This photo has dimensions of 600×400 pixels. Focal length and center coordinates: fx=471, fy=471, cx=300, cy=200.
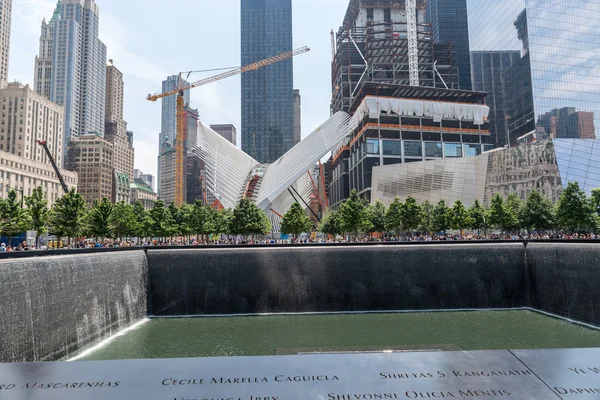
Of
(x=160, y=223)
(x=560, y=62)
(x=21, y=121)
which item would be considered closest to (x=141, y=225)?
(x=160, y=223)

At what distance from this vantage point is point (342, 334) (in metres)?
20.7

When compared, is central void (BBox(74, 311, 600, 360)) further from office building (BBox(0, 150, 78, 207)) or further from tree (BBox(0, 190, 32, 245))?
office building (BBox(0, 150, 78, 207))

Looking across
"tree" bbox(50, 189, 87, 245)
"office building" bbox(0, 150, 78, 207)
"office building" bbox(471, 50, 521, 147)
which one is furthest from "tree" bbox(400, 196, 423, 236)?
"office building" bbox(471, 50, 521, 147)

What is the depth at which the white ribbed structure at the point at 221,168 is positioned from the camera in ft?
246

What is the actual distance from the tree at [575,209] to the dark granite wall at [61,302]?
37.1 metres

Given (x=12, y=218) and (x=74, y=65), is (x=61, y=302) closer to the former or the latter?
(x=12, y=218)

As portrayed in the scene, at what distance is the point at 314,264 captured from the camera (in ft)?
90.3

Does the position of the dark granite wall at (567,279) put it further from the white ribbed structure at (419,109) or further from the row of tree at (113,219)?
the white ribbed structure at (419,109)

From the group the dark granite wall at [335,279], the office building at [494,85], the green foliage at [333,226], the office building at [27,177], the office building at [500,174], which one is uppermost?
the office building at [494,85]

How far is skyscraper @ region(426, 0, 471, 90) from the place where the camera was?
516 feet

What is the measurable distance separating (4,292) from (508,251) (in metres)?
25.5

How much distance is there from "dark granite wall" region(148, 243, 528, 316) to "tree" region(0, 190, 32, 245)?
18.2 m

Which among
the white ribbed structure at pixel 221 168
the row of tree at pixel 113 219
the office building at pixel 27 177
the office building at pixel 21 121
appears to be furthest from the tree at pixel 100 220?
the office building at pixel 21 121

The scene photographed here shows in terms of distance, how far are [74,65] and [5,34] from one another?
42838mm
